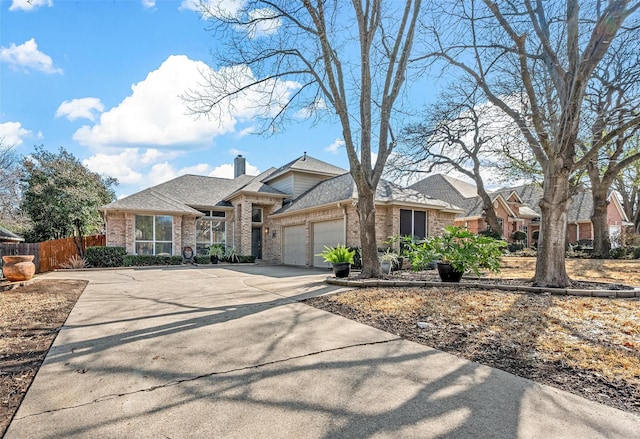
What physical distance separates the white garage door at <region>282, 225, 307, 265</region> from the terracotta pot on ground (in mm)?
10412

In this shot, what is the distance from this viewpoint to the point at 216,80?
9.64 meters

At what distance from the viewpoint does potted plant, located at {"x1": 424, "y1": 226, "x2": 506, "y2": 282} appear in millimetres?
8094

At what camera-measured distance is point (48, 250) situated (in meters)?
14.4

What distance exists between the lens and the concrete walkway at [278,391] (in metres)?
2.24

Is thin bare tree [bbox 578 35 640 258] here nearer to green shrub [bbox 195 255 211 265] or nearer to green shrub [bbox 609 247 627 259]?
green shrub [bbox 609 247 627 259]

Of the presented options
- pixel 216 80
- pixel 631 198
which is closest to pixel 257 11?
pixel 216 80

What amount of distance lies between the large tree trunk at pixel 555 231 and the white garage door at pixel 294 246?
420 inches

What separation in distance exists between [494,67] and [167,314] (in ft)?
34.7

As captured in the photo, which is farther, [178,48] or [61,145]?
[61,145]

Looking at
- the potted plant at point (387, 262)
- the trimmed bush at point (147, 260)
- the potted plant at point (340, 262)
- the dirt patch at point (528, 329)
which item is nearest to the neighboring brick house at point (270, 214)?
the trimmed bush at point (147, 260)

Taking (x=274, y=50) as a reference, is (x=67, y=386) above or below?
below

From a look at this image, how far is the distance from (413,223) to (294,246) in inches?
250

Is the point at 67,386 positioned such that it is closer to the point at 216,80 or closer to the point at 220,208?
Result: the point at 216,80

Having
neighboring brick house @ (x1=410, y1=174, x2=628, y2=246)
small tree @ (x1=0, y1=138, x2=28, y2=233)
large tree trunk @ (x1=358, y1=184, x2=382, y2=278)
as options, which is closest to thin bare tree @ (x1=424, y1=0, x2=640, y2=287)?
large tree trunk @ (x1=358, y1=184, x2=382, y2=278)
